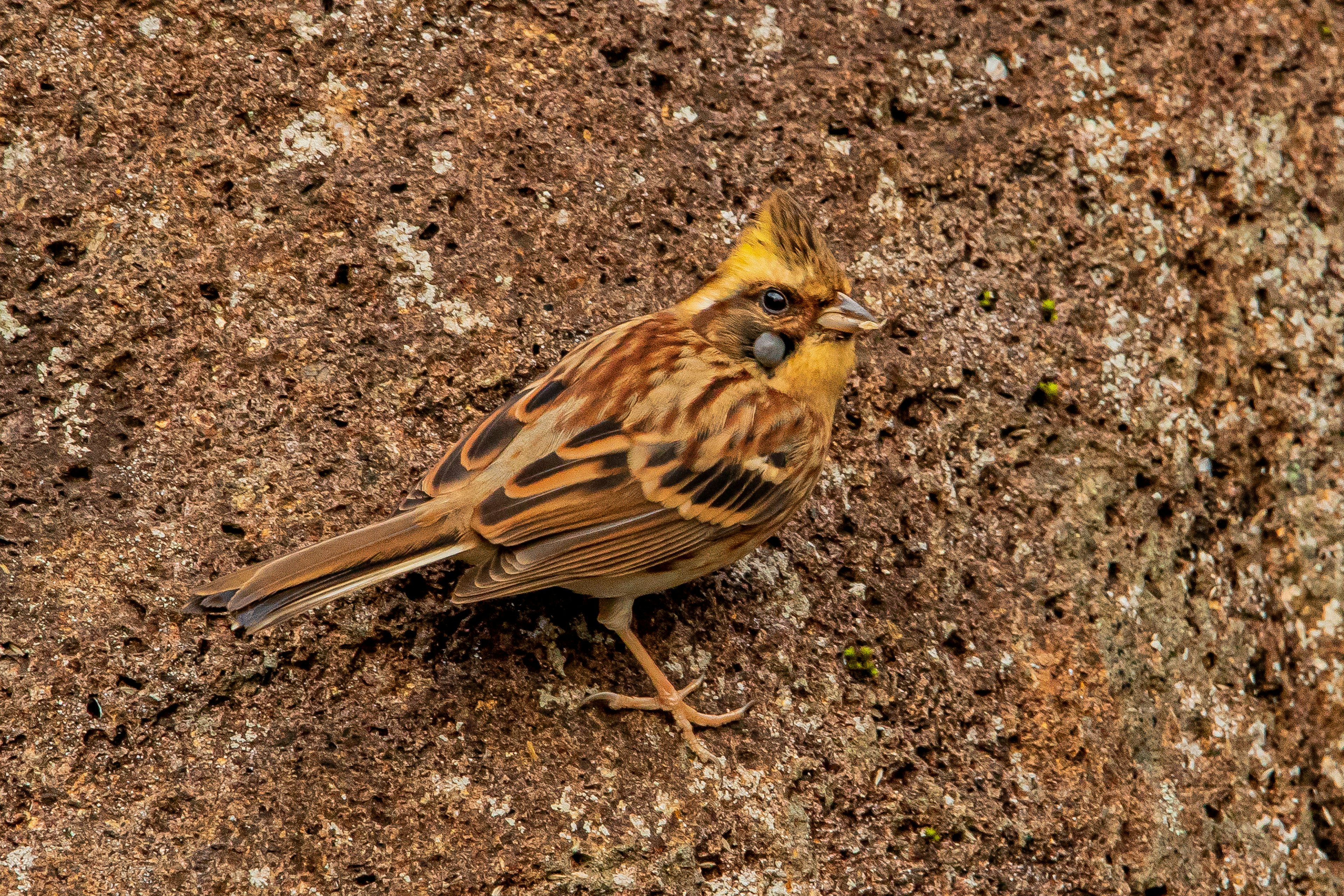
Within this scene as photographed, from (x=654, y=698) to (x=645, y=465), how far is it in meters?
0.74

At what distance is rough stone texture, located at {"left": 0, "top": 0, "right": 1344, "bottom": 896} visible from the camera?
3.87 meters

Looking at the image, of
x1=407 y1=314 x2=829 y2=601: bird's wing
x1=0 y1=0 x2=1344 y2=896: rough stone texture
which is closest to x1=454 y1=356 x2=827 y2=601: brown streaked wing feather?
x1=407 y1=314 x2=829 y2=601: bird's wing

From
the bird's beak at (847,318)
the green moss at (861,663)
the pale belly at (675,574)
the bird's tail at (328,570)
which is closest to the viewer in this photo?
the bird's tail at (328,570)

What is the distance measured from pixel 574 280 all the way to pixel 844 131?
48.7 inches

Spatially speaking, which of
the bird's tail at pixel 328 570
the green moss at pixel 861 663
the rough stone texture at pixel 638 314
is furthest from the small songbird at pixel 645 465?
the green moss at pixel 861 663

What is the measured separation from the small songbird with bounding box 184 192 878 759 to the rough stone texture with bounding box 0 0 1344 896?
0.98ft

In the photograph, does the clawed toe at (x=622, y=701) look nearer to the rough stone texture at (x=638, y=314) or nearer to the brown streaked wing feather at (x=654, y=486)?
the rough stone texture at (x=638, y=314)

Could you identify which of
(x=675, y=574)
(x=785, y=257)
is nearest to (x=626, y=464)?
(x=675, y=574)

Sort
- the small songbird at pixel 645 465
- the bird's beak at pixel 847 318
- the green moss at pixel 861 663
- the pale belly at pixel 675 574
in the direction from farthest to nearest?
1. the green moss at pixel 861 663
2. the bird's beak at pixel 847 318
3. the pale belly at pixel 675 574
4. the small songbird at pixel 645 465

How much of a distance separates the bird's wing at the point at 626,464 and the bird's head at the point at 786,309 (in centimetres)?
8

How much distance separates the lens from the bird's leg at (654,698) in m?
4.09

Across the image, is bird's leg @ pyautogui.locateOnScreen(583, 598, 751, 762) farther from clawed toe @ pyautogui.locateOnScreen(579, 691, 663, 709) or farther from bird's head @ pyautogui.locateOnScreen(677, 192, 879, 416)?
bird's head @ pyautogui.locateOnScreen(677, 192, 879, 416)

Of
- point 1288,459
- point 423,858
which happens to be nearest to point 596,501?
point 423,858

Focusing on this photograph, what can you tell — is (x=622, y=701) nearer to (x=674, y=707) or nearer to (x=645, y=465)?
(x=674, y=707)
